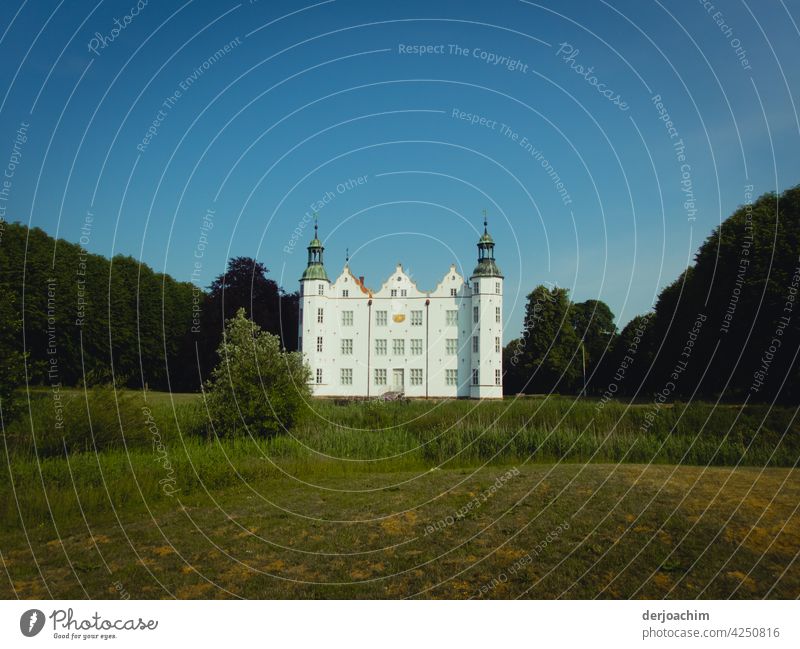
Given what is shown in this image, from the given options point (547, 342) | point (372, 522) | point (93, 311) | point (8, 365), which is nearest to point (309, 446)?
point (8, 365)

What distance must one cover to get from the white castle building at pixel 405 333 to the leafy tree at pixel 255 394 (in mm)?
27702

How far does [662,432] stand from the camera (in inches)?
780

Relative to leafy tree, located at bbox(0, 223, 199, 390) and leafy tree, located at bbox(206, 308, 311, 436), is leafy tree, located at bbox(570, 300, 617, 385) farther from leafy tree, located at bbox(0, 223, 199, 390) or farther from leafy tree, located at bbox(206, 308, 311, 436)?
leafy tree, located at bbox(206, 308, 311, 436)

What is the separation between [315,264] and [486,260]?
14659mm

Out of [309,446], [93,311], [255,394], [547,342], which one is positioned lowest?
[309,446]

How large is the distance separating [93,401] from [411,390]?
33.3 metres

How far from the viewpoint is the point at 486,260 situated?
48.0m

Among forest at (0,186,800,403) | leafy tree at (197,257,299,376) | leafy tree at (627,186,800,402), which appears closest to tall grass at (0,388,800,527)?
forest at (0,186,800,403)

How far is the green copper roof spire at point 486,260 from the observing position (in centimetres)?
4762

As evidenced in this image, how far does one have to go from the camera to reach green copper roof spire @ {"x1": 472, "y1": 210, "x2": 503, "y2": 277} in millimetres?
47625

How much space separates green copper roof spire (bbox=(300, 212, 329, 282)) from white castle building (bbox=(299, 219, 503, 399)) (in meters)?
0.09

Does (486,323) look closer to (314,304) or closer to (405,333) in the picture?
(405,333)

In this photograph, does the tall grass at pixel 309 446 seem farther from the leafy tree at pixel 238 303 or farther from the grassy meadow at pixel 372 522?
the leafy tree at pixel 238 303
